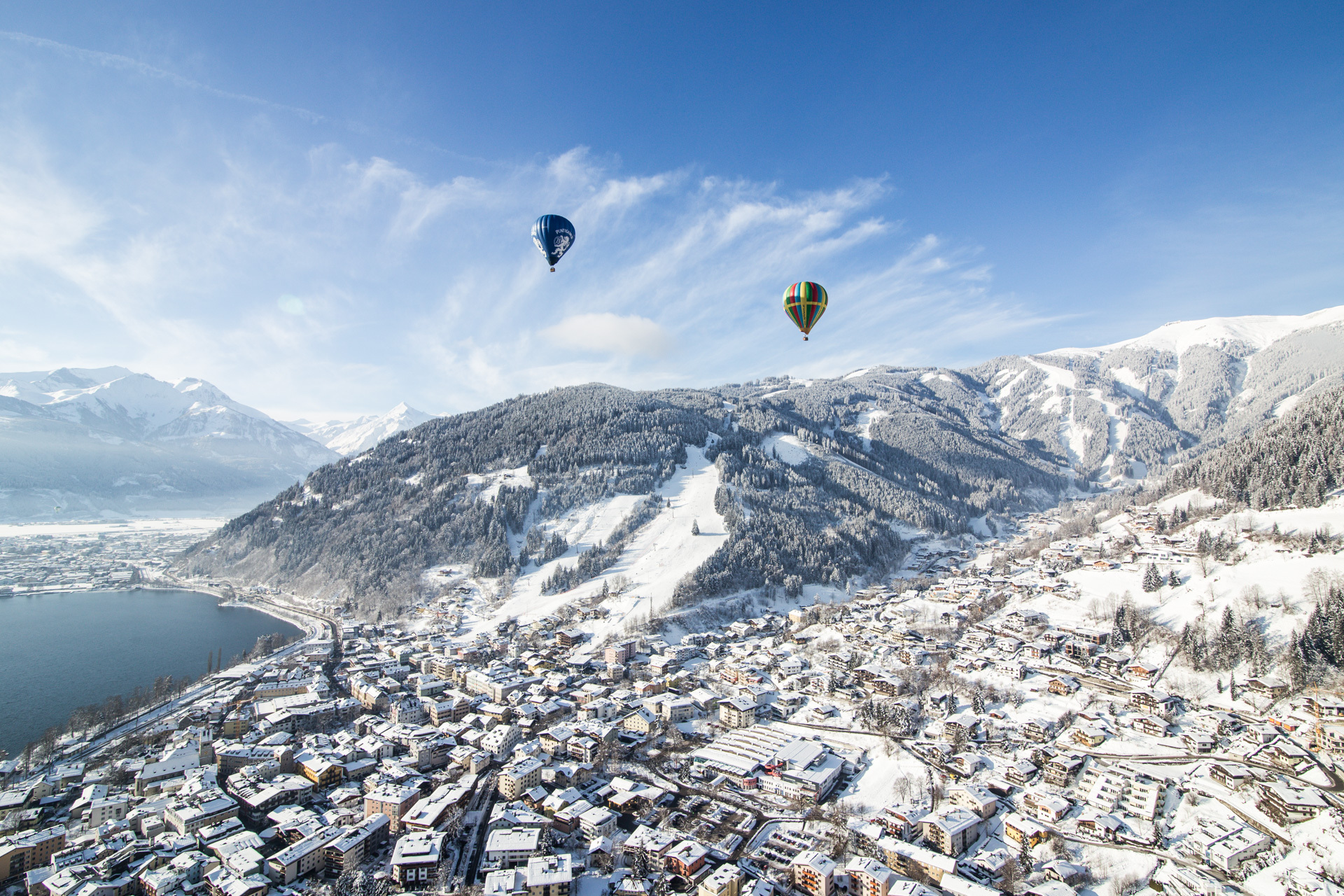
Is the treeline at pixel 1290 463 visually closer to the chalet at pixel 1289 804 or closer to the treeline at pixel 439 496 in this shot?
the chalet at pixel 1289 804

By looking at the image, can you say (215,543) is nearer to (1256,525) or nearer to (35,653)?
(35,653)

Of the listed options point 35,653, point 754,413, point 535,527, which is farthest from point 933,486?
point 35,653

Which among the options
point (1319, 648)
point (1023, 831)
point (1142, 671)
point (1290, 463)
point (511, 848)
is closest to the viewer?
point (511, 848)

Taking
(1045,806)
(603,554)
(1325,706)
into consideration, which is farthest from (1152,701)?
(603,554)

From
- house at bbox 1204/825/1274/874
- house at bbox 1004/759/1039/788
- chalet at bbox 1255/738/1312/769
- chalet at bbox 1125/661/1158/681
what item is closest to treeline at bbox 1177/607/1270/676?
chalet at bbox 1125/661/1158/681

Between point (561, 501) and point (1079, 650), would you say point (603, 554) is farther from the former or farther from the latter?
point (1079, 650)

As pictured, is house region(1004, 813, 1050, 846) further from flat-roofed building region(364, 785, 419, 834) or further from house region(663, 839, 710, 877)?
flat-roofed building region(364, 785, 419, 834)

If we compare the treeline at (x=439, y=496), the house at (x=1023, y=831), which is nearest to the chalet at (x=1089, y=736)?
the house at (x=1023, y=831)
